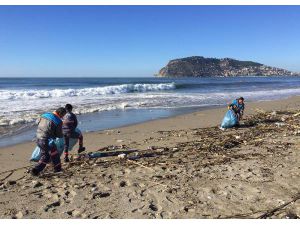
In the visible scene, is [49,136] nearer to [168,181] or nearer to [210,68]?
[168,181]

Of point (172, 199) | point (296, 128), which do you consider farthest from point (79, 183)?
point (296, 128)

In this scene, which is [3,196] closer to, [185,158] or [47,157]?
[47,157]

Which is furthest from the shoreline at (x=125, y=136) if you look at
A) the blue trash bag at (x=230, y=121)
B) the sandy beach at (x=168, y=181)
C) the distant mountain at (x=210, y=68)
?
the distant mountain at (x=210, y=68)

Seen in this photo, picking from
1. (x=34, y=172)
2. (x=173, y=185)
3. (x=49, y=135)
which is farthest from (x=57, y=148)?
(x=173, y=185)

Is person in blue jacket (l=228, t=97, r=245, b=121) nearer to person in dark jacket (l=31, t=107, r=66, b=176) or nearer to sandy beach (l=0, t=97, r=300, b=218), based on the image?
sandy beach (l=0, t=97, r=300, b=218)

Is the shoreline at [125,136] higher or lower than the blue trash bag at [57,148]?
lower

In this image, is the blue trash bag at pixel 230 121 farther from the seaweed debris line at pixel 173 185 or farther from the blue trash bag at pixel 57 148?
the blue trash bag at pixel 57 148
